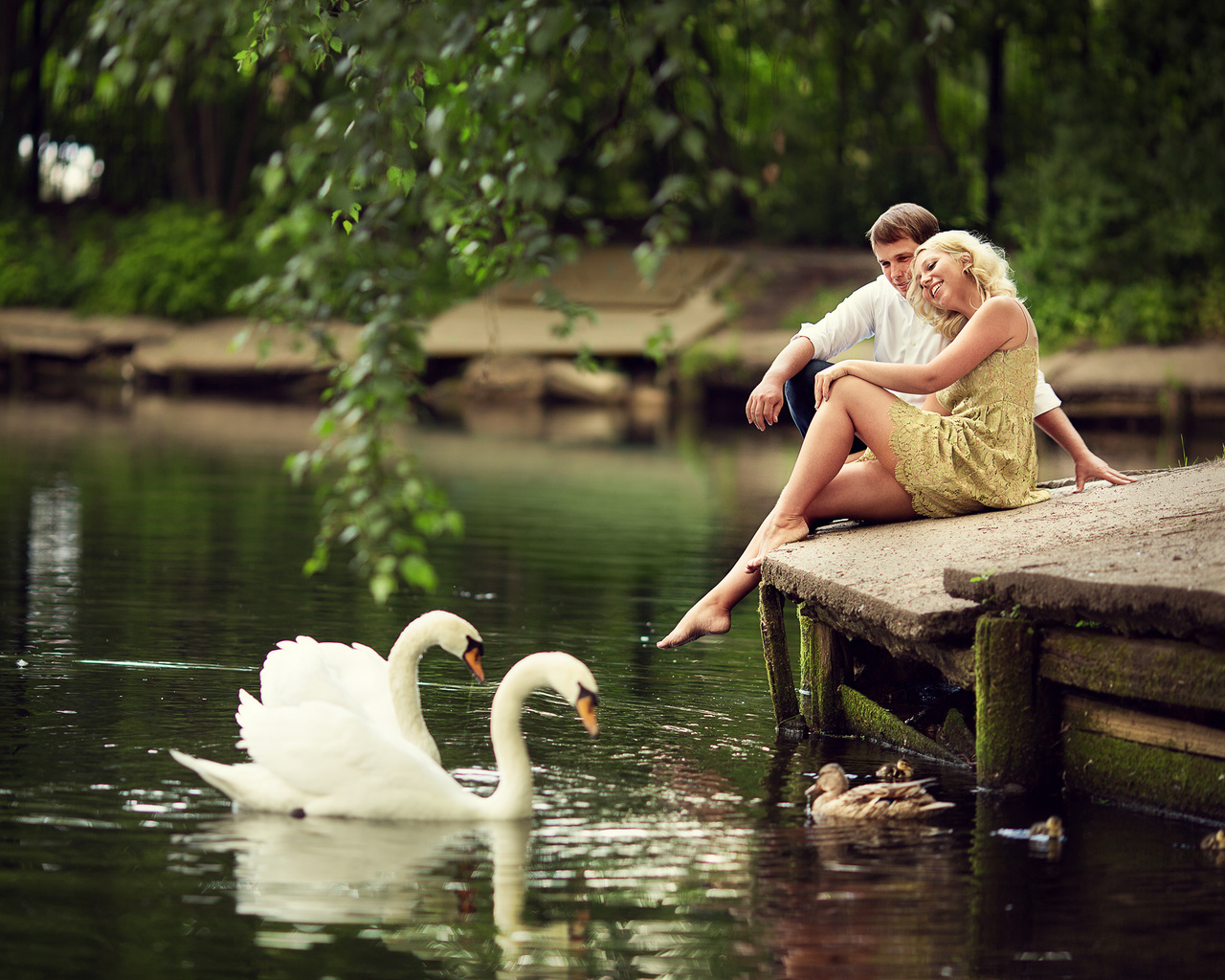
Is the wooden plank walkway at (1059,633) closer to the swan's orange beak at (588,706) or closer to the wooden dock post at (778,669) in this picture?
the wooden dock post at (778,669)

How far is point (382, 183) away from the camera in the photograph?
338 centimetres

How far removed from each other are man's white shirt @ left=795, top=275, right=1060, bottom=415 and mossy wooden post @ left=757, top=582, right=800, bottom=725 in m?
1.14

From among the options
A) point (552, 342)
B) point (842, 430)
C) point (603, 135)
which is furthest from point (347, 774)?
point (552, 342)

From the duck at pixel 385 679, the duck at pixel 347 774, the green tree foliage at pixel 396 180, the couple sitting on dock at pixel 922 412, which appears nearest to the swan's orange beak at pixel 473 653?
the duck at pixel 385 679

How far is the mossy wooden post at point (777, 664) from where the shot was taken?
Answer: 6418 millimetres

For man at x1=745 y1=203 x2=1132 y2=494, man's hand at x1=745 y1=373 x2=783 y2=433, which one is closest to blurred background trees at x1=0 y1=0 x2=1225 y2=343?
man at x1=745 y1=203 x2=1132 y2=494

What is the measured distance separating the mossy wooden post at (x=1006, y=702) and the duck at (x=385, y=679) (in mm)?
1627

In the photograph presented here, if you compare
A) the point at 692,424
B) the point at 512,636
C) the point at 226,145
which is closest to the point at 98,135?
the point at 226,145

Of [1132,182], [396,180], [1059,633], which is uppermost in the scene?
[1132,182]

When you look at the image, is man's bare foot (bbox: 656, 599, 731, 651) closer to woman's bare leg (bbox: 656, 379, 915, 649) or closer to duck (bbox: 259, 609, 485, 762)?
woman's bare leg (bbox: 656, 379, 915, 649)

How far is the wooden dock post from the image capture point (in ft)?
21.0

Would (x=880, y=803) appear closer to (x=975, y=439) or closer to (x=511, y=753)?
(x=511, y=753)

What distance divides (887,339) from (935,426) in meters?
0.80

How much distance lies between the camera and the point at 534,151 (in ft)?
11.5
